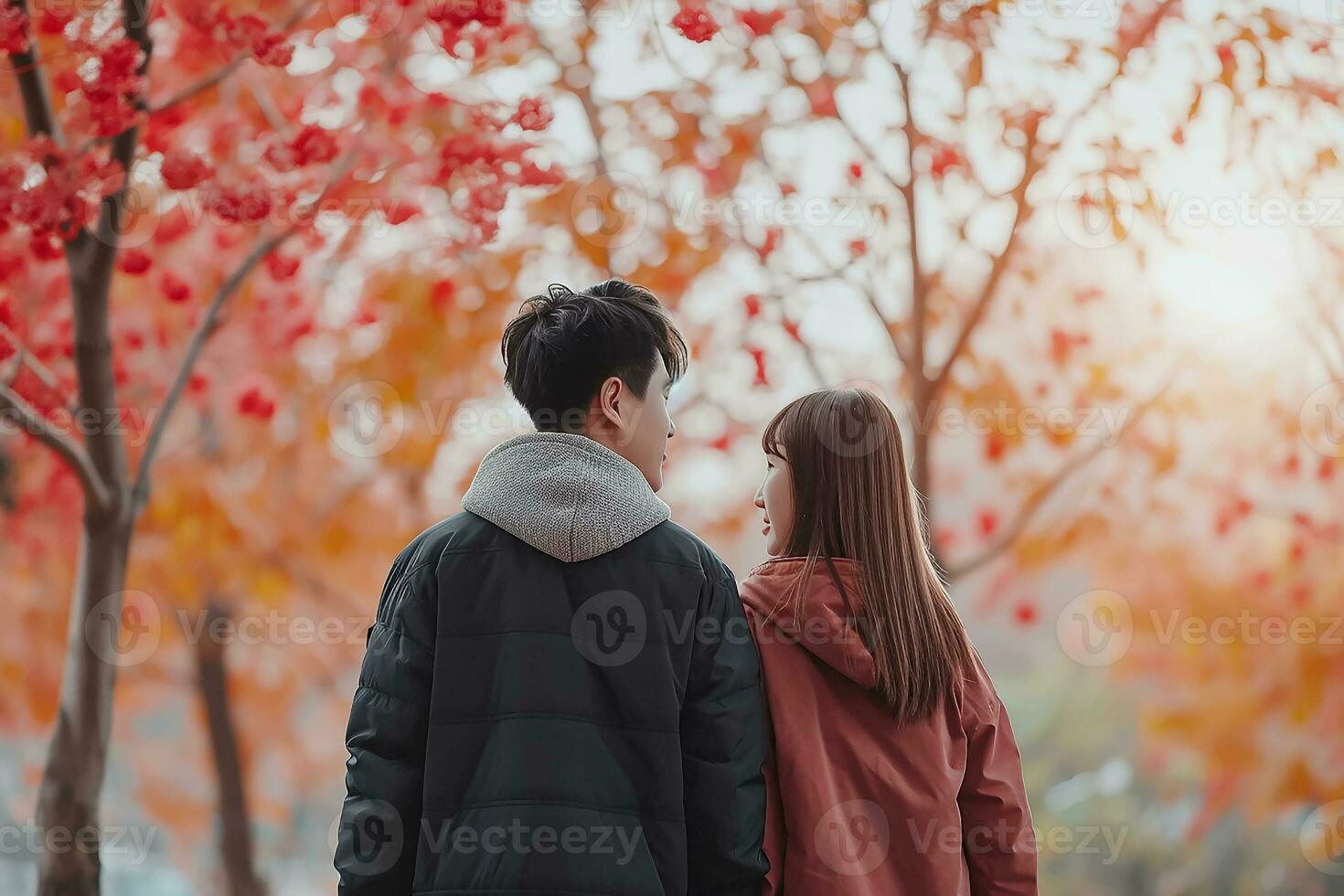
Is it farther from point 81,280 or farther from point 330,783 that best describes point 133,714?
point 81,280

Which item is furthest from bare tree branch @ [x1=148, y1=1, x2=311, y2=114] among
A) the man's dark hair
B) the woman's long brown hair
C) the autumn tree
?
the woman's long brown hair

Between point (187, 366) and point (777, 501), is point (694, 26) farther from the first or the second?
point (187, 366)

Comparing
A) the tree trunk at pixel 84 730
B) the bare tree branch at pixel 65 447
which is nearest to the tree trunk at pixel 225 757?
the tree trunk at pixel 84 730

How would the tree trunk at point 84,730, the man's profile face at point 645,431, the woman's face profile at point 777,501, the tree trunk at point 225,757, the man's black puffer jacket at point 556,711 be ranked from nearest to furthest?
the man's black puffer jacket at point 556,711 < the man's profile face at point 645,431 < the woman's face profile at point 777,501 < the tree trunk at point 84,730 < the tree trunk at point 225,757

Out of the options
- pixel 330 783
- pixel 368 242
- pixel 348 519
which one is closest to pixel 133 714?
pixel 330 783

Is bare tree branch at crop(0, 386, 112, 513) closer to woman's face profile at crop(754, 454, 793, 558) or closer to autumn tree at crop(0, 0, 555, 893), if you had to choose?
autumn tree at crop(0, 0, 555, 893)

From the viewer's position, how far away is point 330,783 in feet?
14.4

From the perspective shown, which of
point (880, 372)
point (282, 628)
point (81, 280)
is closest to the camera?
point (81, 280)

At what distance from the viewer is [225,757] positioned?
3.75m

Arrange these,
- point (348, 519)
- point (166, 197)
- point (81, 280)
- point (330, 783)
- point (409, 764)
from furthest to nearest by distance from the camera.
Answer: point (330, 783), point (348, 519), point (166, 197), point (81, 280), point (409, 764)

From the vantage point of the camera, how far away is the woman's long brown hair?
1246mm

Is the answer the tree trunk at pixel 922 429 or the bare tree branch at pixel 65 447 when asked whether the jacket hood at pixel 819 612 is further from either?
the bare tree branch at pixel 65 447

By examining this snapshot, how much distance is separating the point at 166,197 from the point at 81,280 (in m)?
1.02

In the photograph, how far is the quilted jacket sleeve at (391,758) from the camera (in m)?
1.12
